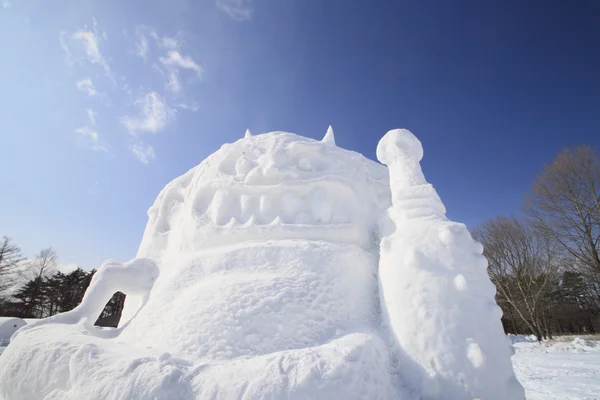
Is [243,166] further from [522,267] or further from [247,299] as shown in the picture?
[522,267]

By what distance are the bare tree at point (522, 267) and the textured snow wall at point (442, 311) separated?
55.7ft

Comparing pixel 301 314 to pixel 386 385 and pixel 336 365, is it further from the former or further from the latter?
pixel 386 385

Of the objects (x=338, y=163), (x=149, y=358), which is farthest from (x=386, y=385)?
(x=338, y=163)

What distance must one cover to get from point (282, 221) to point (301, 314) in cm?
136

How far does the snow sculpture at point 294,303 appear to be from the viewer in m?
2.31

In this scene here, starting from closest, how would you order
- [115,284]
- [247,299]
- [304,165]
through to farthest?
[247,299] → [115,284] → [304,165]

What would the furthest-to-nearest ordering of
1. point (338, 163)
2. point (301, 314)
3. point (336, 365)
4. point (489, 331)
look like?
1. point (338, 163)
2. point (301, 314)
3. point (489, 331)
4. point (336, 365)

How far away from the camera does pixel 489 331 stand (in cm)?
270

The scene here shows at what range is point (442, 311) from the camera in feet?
9.01

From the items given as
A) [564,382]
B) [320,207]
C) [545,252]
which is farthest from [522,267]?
[320,207]

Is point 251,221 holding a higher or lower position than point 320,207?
lower

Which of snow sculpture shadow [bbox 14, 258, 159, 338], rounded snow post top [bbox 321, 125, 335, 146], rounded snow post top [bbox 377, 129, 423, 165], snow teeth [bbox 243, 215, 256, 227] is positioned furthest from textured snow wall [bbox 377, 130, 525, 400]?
snow sculpture shadow [bbox 14, 258, 159, 338]

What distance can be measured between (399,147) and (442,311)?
2.27m

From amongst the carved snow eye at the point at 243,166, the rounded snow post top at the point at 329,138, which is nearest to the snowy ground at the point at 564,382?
the rounded snow post top at the point at 329,138
